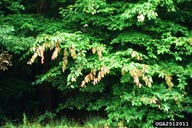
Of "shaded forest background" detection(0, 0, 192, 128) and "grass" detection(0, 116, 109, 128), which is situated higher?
"shaded forest background" detection(0, 0, 192, 128)

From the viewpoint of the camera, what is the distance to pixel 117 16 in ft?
21.1

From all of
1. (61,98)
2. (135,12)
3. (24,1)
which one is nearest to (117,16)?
(135,12)

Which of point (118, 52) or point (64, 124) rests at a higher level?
point (118, 52)

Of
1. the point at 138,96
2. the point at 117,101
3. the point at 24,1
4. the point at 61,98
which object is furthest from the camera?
the point at 61,98

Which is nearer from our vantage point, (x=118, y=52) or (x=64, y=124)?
(x=118, y=52)

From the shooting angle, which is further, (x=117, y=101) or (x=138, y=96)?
(x=117, y=101)

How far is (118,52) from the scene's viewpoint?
239 inches

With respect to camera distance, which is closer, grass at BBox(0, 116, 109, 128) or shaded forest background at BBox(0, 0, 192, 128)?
shaded forest background at BBox(0, 0, 192, 128)

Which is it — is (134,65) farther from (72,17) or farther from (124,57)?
(72,17)

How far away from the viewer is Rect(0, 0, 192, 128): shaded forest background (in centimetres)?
589

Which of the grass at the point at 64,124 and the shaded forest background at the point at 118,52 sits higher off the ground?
the shaded forest background at the point at 118,52

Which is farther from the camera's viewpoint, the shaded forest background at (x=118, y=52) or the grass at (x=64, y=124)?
the grass at (x=64, y=124)

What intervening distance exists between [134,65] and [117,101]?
1171 mm

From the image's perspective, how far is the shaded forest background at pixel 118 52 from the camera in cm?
589
